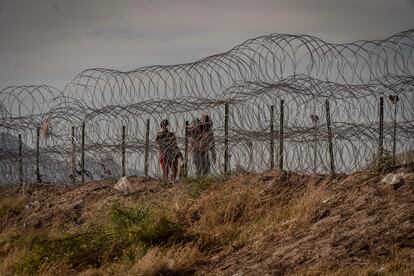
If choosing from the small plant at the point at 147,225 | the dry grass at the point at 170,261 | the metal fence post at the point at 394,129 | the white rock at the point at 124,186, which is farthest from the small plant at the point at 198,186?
the metal fence post at the point at 394,129

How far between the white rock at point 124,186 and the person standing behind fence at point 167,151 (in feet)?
2.24

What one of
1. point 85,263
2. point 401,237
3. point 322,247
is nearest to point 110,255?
point 85,263

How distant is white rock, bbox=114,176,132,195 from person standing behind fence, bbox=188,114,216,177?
142 cm

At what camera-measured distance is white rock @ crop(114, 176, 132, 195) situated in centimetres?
1228

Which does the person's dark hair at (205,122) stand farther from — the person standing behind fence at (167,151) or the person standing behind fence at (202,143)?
the person standing behind fence at (167,151)

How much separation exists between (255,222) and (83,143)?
19.3 ft

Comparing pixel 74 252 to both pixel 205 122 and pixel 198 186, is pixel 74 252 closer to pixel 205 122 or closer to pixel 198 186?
pixel 198 186

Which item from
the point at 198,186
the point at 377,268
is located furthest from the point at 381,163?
the point at 377,268

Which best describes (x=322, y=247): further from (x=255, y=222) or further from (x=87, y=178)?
(x=87, y=178)

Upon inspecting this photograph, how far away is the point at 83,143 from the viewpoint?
14.1 m

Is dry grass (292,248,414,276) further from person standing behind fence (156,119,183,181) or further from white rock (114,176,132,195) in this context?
white rock (114,176,132,195)

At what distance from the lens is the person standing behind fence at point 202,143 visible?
11445 mm

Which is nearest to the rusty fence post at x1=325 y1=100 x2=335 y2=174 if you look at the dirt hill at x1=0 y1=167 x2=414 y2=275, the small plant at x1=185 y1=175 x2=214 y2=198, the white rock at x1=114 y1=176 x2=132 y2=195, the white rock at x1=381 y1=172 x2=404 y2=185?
the dirt hill at x1=0 y1=167 x2=414 y2=275

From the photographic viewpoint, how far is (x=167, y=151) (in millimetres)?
12305
